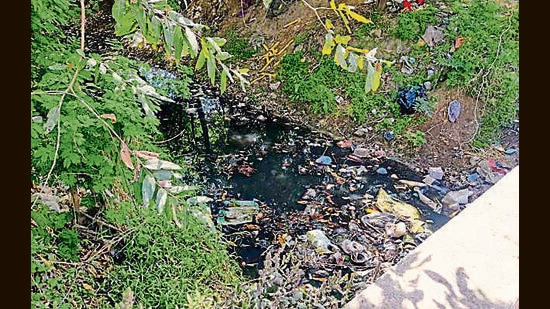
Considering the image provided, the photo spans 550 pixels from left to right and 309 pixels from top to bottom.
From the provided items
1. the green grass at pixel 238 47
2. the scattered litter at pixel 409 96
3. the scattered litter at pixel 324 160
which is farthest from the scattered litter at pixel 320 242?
the green grass at pixel 238 47

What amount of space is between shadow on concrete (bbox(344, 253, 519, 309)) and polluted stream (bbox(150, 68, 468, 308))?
0.86m

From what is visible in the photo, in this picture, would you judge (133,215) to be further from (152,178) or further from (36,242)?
(152,178)

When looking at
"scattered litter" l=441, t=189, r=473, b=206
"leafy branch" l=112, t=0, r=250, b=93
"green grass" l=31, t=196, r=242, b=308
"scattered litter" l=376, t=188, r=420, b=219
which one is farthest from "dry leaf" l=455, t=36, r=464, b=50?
"leafy branch" l=112, t=0, r=250, b=93

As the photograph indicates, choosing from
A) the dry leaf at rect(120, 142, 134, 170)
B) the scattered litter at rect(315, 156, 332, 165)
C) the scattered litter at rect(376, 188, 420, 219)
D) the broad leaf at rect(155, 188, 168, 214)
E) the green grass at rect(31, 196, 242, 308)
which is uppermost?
the dry leaf at rect(120, 142, 134, 170)

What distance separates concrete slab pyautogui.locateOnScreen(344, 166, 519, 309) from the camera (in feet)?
2.96

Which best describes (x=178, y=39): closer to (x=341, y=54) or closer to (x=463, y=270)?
(x=341, y=54)

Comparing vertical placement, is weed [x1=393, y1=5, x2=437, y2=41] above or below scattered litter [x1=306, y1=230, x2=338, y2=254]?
above

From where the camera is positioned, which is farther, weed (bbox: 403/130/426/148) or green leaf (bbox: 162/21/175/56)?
weed (bbox: 403/130/426/148)

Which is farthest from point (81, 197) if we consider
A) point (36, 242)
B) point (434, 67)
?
point (434, 67)

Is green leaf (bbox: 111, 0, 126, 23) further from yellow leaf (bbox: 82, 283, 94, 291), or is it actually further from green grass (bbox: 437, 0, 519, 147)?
green grass (bbox: 437, 0, 519, 147)

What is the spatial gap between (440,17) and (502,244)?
8.48 feet

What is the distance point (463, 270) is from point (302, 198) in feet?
5.77

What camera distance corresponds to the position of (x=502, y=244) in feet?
3.25

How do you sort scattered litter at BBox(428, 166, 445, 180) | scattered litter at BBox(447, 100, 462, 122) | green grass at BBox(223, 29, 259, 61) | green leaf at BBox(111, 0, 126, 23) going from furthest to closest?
green grass at BBox(223, 29, 259, 61), scattered litter at BBox(447, 100, 462, 122), scattered litter at BBox(428, 166, 445, 180), green leaf at BBox(111, 0, 126, 23)
